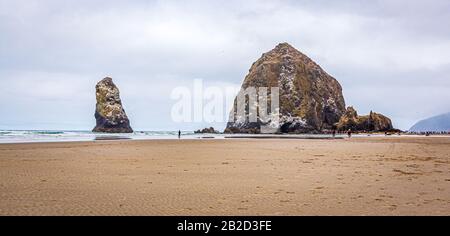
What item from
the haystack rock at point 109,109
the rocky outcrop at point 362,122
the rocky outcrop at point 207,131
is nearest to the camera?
the rocky outcrop at point 362,122

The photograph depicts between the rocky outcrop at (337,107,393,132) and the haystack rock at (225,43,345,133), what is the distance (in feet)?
41.0

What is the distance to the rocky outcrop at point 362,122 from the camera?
140250 millimetres

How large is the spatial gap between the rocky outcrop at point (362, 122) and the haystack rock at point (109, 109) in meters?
94.6

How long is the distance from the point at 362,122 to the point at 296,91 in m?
31.2

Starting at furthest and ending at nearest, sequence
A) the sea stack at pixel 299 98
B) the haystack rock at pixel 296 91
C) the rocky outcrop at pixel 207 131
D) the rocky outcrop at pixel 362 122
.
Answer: the rocky outcrop at pixel 207 131 < the haystack rock at pixel 296 91 < the sea stack at pixel 299 98 < the rocky outcrop at pixel 362 122

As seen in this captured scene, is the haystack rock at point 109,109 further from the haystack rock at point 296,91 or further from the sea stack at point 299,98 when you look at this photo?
the haystack rock at point 296,91

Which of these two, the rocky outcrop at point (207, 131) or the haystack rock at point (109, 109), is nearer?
the haystack rock at point (109, 109)

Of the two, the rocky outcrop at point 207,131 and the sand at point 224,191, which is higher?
A: the rocky outcrop at point 207,131

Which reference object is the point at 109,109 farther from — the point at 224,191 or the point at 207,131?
the point at 224,191

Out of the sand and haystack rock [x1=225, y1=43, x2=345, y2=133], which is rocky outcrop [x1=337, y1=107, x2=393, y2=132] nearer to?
haystack rock [x1=225, y1=43, x2=345, y2=133]

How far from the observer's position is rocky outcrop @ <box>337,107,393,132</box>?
14025 centimetres

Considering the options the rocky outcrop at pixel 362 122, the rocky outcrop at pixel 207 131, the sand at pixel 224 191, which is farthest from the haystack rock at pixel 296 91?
the sand at pixel 224 191

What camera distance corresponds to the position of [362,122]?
14200 cm

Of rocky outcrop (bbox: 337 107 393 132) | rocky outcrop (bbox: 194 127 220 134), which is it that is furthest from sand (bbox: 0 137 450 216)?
rocky outcrop (bbox: 194 127 220 134)
